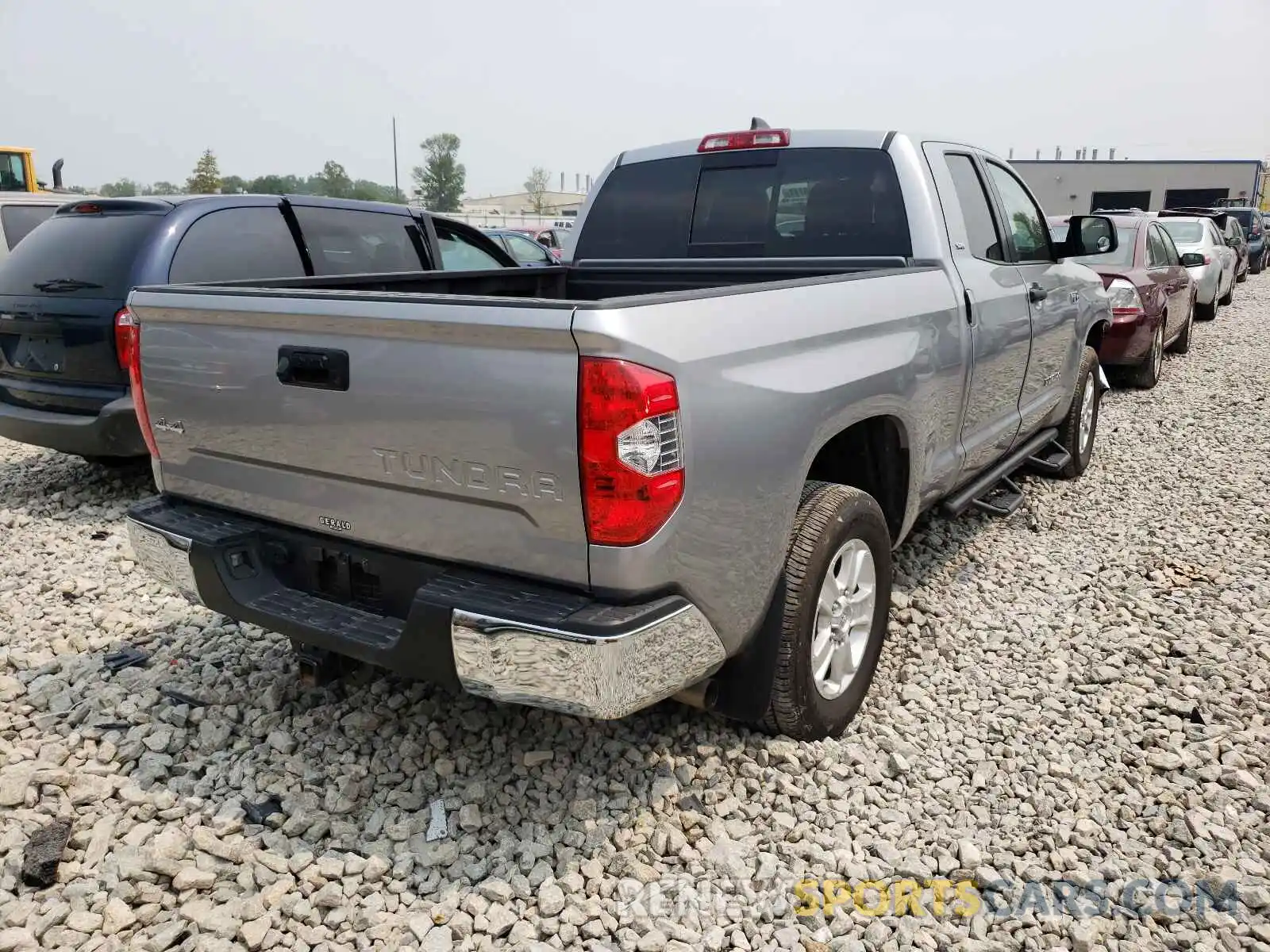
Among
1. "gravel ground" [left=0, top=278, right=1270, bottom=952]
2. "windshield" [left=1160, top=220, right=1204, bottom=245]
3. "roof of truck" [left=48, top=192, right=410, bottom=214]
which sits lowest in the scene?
"gravel ground" [left=0, top=278, right=1270, bottom=952]

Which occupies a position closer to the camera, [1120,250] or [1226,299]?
[1120,250]

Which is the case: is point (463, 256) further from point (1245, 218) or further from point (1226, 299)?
point (1245, 218)

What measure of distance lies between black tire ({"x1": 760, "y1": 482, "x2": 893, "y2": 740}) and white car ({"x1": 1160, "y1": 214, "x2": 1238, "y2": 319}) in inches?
498

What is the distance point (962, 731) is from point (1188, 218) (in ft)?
48.2

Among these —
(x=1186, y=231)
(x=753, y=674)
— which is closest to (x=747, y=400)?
(x=753, y=674)

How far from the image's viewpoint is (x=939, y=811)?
285 cm

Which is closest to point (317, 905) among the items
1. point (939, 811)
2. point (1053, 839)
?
point (939, 811)

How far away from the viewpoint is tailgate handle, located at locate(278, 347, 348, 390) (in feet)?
8.21

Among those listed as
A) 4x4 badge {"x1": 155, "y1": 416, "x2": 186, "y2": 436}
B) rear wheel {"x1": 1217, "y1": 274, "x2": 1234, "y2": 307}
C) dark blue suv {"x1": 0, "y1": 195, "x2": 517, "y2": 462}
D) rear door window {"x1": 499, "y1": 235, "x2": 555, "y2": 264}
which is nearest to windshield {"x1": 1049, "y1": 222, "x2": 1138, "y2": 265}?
rear door window {"x1": 499, "y1": 235, "x2": 555, "y2": 264}

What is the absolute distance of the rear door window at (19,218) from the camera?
923 centimetres

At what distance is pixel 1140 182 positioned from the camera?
5191 centimetres

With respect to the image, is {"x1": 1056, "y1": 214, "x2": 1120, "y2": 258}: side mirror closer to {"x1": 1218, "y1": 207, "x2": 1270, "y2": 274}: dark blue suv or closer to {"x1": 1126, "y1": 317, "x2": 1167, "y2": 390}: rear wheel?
{"x1": 1126, "y1": 317, "x2": 1167, "y2": 390}: rear wheel

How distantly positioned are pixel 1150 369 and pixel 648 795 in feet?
27.6

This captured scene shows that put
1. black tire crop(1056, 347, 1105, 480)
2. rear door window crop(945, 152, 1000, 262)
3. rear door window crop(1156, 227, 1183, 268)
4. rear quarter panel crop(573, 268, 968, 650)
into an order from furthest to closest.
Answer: rear door window crop(1156, 227, 1183, 268) → black tire crop(1056, 347, 1105, 480) → rear door window crop(945, 152, 1000, 262) → rear quarter panel crop(573, 268, 968, 650)
